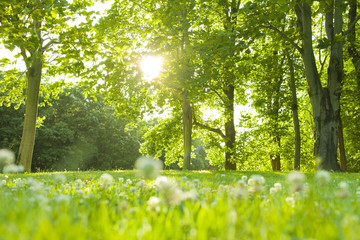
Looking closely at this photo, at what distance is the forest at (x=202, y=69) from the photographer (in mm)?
10672

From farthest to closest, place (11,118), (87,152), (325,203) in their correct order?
(87,152), (11,118), (325,203)

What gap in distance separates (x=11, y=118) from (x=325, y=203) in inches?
1647

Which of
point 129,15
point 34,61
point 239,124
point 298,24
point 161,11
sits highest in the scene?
point 129,15

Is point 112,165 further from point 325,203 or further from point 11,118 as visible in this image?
point 325,203

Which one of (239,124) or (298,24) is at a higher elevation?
(298,24)

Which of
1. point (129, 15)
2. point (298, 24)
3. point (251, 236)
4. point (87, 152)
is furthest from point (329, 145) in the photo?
point (87, 152)

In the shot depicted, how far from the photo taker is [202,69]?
12.4 meters

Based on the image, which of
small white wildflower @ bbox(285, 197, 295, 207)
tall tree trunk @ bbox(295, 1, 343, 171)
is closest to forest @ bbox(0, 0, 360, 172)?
tall tree trunk @ bbox(295, 1, 343, 171)

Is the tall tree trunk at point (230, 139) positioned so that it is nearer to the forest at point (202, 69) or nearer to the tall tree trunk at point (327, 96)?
the forest at point (202, 69)

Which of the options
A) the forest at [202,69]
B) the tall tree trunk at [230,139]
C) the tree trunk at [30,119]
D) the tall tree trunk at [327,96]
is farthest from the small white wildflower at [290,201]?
the tall tree trunk at [230,139]

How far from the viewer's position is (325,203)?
9.65 feet

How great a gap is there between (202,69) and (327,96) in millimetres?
5760

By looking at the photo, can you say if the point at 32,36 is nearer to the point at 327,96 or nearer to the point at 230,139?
the point at 327,96

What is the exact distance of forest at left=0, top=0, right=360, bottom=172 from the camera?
10.7 meters
